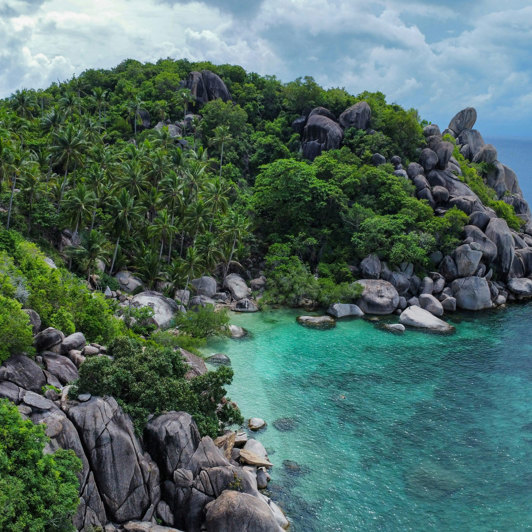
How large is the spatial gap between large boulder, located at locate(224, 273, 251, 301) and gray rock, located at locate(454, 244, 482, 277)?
25.9 metres

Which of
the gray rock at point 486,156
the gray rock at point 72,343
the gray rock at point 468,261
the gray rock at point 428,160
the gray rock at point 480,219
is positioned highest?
the gray rock at point 486,156

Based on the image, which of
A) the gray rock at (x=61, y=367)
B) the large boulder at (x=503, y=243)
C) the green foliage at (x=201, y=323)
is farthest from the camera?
the large boulder at (x=503, y=243)

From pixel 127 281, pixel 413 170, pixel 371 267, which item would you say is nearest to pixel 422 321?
pixel 371 267

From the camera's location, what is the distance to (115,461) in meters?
19.4

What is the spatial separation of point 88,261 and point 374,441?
3175 centimetres

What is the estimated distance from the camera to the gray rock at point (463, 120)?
86.3 m

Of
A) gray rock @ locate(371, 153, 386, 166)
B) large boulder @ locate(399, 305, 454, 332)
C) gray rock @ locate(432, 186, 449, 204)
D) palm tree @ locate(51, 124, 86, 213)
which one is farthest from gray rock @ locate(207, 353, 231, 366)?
gray rock @ locate(432, 186, 449, 204)

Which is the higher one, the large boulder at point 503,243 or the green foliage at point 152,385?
the large boulder at point 503,243

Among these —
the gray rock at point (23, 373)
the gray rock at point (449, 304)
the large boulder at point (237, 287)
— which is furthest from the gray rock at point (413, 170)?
the gray rock at point (23, 373)

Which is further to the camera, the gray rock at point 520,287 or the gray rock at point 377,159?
the gray rock at point 377,159

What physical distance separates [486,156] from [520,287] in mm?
32595

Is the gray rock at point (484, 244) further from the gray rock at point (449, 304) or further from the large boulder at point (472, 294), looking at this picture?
the gray rock at point (449, 304)

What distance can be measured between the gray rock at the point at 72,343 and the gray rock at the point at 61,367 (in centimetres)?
104

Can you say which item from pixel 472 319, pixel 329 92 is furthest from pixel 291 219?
pixel 329 92
